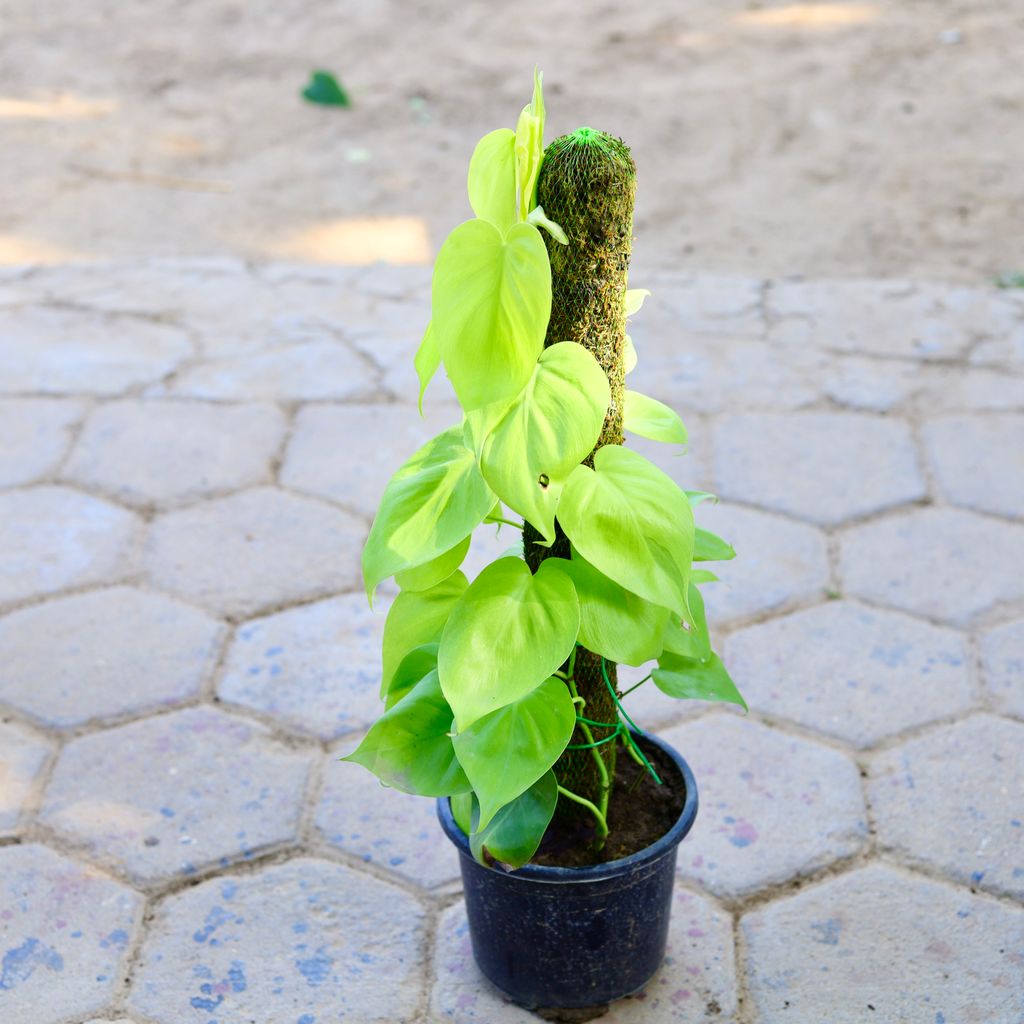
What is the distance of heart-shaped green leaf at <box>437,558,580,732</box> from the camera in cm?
111

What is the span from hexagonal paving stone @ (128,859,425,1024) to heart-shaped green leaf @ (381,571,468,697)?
432mm

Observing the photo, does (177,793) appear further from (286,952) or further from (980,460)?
(980,460)

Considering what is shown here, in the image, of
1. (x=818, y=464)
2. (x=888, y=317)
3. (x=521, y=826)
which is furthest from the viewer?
(x=888, y=317)

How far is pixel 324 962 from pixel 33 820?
46cm

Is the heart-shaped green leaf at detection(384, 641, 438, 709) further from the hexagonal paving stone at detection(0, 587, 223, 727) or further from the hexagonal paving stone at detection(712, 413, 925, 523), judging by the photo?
the hexagonal paving stone at detection(712, 413, 925, 523)

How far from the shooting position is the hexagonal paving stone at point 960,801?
1628 mm

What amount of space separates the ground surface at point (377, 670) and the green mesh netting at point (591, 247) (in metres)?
0.59

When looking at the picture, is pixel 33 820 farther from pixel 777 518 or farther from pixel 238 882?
pixel 777 518

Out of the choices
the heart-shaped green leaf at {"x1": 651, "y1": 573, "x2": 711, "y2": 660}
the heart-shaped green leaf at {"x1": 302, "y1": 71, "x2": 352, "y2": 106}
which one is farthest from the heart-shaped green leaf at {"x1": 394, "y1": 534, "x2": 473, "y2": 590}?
the heart-shaped green leaf at {"x1": 302, "y1": 71, "x2": 352, "y2": 106}

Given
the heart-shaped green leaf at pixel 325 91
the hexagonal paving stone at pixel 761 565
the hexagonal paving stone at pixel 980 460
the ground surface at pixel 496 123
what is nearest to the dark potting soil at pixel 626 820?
the hexagonal paving stone at pixel 761 565

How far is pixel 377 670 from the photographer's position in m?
1.98

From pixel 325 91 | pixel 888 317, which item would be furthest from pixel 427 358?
pixel 325 91

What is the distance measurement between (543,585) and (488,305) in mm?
280

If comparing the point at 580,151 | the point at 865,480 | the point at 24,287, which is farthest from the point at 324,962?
the point at 24,287
